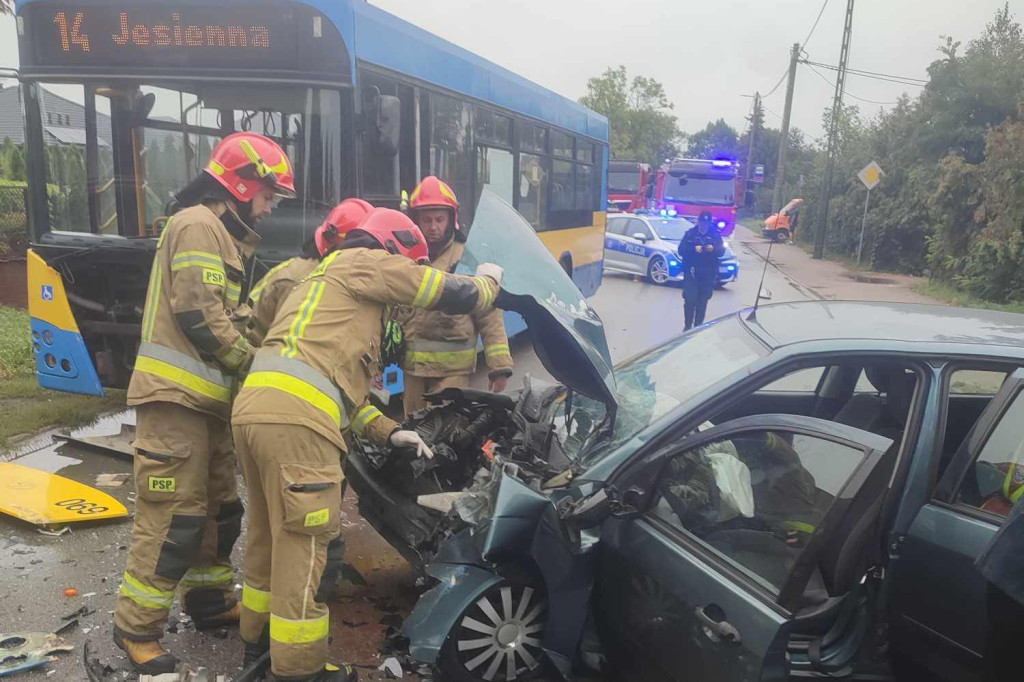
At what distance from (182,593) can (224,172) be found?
6.08 feet

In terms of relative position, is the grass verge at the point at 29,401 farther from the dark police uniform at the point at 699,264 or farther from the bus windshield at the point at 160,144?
the dark police uniform at the point at 699,264

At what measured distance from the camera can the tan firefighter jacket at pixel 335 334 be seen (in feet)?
8.76

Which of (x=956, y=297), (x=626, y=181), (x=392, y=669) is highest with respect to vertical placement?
(x=626, y=181)

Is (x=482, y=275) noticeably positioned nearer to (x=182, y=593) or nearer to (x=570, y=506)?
(x=570, y=506)

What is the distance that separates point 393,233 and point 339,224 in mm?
562

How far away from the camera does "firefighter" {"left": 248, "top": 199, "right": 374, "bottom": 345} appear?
344 cm

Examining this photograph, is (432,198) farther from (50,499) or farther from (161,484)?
(50,499)

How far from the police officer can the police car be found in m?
7.32

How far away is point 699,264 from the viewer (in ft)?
30.5

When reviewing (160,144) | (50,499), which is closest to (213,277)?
(50,499)

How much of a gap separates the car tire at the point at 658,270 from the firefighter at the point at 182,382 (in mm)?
14449

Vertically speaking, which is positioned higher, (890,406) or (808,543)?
(890,406)

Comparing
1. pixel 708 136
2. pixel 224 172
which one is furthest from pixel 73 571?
pixel 708 136

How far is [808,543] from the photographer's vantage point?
233cm
